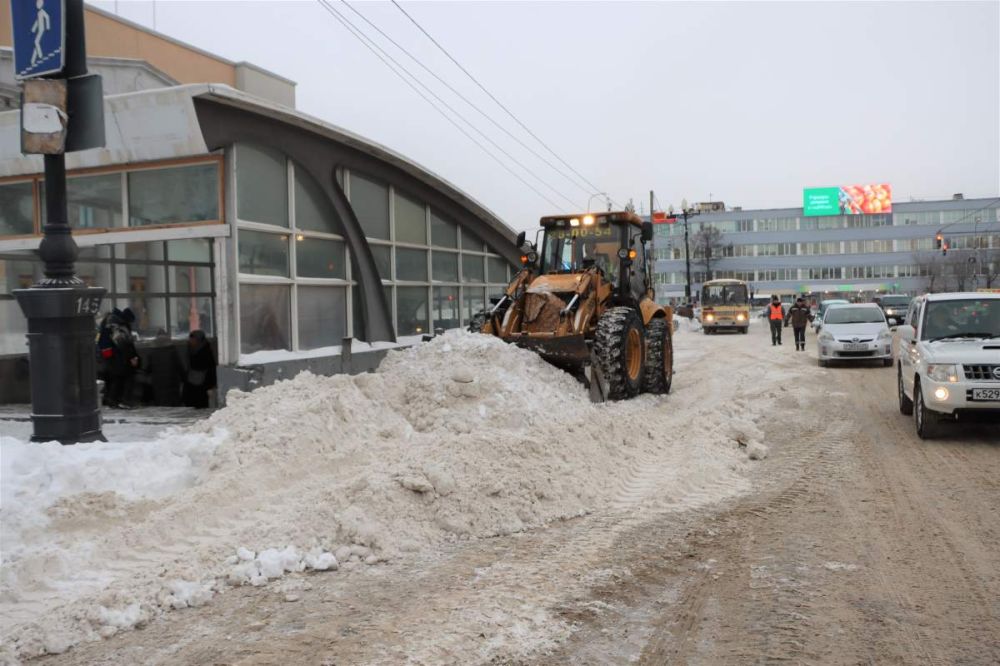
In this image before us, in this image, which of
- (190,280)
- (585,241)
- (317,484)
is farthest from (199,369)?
(585,241)

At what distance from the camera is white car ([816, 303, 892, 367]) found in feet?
61.6

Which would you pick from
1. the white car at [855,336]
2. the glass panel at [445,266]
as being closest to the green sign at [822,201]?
the white car at [855,336]

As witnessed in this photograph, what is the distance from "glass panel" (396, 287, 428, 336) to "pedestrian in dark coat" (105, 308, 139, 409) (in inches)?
205

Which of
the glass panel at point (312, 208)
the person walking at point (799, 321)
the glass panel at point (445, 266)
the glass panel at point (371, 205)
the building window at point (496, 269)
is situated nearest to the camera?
the glass panel at point (312, 208)

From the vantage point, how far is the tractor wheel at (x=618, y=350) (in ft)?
36.6

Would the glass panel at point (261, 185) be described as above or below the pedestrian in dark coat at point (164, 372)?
above

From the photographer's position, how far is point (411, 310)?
1677 centimetres

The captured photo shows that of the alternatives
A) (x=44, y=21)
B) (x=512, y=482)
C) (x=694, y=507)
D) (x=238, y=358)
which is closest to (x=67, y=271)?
(x=44, y=21)

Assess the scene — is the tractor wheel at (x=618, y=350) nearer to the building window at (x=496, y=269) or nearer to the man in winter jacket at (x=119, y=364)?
the man in winter jacket at (x=119, y=364)

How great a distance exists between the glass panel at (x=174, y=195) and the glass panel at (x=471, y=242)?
880cm

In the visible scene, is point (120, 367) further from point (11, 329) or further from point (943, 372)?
point (943, 372)

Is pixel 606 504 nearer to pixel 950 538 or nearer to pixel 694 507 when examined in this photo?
pixel 694 507

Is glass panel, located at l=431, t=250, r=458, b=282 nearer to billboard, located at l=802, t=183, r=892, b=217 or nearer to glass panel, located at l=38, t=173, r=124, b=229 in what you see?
glass panel, located at l=38, t=173, r=124, b=229

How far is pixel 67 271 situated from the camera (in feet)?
24.1
